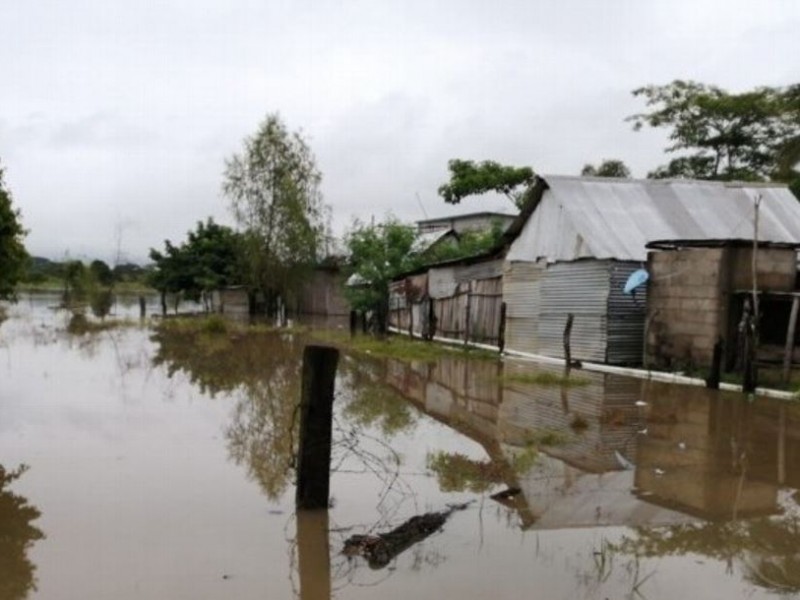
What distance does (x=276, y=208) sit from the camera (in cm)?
3528

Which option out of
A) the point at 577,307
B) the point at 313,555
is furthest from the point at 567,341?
the point at 313,555

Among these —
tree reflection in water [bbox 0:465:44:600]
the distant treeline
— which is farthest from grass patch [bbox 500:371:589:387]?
the distant treeline

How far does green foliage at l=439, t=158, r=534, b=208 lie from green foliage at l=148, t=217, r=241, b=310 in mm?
14336

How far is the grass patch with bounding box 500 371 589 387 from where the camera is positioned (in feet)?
43.0

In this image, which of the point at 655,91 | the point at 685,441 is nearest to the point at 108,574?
the point at 685,441

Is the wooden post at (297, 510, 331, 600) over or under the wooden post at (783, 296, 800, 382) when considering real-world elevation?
under

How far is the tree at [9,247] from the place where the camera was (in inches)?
861

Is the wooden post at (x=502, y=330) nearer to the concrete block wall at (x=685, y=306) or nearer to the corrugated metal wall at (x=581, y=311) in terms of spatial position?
the corrugated metal wall at (x=581, y=311)

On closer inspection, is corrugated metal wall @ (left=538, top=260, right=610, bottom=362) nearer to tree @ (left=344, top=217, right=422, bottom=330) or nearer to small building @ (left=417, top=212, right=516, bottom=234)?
tree @ (left=344, top=217, right=422, bottom=330)

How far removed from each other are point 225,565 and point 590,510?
2850 mm

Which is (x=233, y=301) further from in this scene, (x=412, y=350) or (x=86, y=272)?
(x=412, y=350)

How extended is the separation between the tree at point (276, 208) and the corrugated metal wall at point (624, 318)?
21414 mm

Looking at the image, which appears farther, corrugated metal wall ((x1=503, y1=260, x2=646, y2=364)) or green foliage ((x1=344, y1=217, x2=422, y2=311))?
green foliage ((x1=344, y1=217, x2=422, y2=311))

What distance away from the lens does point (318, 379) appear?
5.33 meters
